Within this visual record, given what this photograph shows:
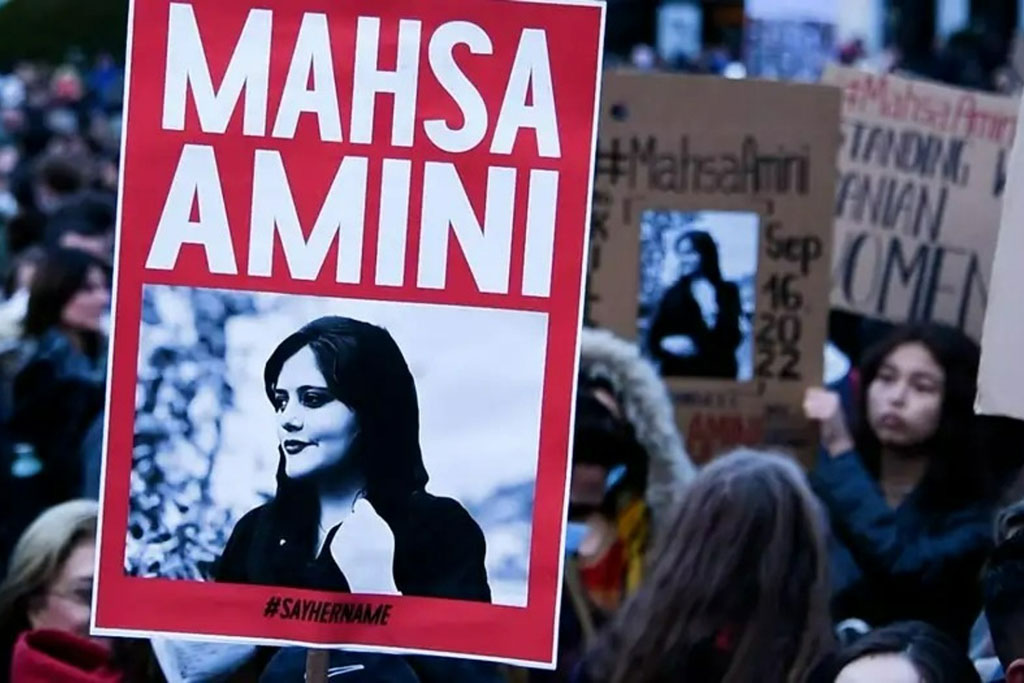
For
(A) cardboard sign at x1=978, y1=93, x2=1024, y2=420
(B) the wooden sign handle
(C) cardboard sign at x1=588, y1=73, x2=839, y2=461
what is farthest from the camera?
(C) cardboard sign at x1=588, y1=73, x2=839, y2=461

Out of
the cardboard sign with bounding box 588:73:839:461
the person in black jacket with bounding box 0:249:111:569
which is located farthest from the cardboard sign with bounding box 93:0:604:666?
the person in black jacket with bounding box 0:249:111:569

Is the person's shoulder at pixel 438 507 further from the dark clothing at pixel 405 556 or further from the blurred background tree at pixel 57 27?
the blurred background tree at pixel 57 27

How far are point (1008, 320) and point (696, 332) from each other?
2644 mm

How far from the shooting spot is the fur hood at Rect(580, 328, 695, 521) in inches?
193

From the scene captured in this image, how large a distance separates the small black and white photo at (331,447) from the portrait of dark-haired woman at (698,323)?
2.46m

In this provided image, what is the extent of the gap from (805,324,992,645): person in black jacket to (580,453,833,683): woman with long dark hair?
0.81 metres

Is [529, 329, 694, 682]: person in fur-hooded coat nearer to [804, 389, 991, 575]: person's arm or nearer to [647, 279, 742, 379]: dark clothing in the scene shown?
[804, 389, 991, 575]: person's arm

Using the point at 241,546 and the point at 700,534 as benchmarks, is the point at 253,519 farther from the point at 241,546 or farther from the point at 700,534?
the point at 700,534

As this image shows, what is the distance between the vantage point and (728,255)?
545cm

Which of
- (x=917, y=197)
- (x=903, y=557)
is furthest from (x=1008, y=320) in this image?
(x=917, y=197)

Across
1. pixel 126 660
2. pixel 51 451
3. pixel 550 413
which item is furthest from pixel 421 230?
pixel 51 451

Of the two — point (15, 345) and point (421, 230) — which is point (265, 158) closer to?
point (421, 230)

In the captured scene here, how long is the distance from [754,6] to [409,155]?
7.20 metres

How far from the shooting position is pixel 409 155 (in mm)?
2971
